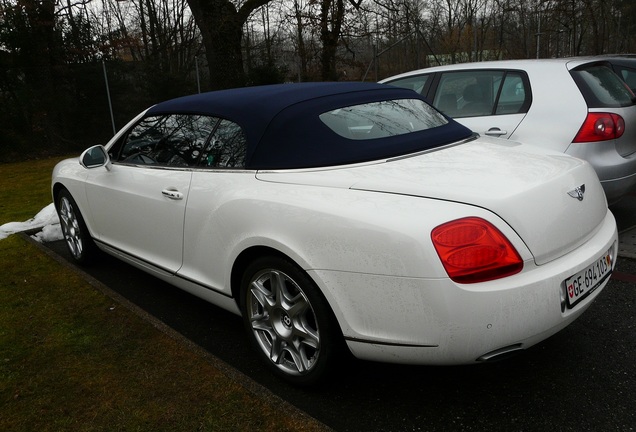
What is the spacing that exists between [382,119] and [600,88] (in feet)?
8.80

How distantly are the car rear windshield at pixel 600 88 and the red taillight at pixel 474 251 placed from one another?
2996mm

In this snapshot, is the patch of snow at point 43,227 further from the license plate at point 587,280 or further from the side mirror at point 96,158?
the license plate at point 587,280

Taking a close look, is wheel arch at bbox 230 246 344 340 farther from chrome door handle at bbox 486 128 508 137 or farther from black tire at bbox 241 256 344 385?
chrome door handle at bbox 486 128 508 137

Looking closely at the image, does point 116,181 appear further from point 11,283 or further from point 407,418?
point 407,418

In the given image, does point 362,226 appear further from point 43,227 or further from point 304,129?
point 43,227

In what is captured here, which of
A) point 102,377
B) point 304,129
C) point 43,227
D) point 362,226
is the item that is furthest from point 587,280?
point 43,227

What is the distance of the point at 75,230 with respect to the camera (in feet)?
15.8

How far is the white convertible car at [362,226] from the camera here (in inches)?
84.7

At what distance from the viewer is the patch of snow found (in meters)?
6.05

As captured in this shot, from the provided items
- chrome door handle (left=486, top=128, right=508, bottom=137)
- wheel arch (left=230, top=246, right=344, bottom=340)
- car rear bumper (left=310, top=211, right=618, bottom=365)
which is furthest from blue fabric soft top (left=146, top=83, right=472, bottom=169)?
chrome door handle (left=486, top=128, right=508, bottom=137)

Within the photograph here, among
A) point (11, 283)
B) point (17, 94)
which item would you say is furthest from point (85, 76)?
point (11, 283)

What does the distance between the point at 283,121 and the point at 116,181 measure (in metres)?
1.62

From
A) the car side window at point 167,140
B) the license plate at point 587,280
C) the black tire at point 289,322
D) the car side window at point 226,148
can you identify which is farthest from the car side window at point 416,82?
the black tire at point 289,322

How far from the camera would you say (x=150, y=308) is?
3984 mm
